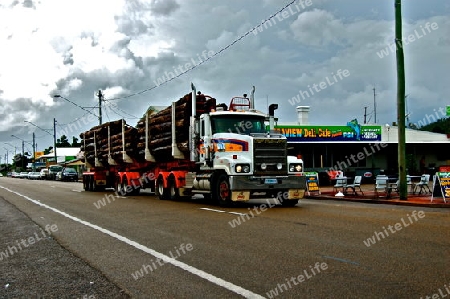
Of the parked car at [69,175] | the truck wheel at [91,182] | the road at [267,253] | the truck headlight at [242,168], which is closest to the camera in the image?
the road at [267,253]

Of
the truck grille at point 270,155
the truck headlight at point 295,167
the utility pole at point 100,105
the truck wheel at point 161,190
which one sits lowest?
the truck wheel at point 161,190

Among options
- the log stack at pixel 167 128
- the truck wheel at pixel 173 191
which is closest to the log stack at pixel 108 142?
the log stack at pixel 167 128

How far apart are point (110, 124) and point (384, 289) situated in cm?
2327

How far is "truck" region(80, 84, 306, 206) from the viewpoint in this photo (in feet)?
50.5

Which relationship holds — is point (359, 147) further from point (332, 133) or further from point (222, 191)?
point (222, 191)

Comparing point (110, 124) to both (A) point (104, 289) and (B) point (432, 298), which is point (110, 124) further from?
(B) point (432, 298)

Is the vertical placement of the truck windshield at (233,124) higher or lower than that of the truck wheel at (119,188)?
higher

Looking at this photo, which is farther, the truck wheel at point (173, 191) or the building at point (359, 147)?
the building at point (359, 147)

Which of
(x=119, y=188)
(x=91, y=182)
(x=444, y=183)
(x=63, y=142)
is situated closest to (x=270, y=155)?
(x=444, y=183)

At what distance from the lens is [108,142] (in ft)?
90.5

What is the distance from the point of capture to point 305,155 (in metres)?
37.6

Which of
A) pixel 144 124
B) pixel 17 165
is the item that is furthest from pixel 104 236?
pixel 17 165

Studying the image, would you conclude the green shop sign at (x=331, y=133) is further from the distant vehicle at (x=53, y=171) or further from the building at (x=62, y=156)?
the building at (x=62, y=156)

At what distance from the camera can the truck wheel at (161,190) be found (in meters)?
20.6
